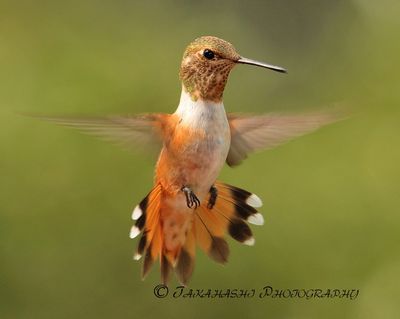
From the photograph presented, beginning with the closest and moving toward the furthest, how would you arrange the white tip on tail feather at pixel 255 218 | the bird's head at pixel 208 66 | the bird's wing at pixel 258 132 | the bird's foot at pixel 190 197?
the bird's head at pixel 208 66 < the bird's foot at pixel 190 197 < the bird's wing at pixel 258 132 < the white tip on tail feather at pixel 255 218

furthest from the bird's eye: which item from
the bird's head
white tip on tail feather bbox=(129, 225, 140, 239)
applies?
white tip on tail feather bbox=(129, 225, 140, 239)

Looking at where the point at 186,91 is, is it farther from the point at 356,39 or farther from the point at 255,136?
the point at 356,39

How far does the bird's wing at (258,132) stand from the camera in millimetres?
2101

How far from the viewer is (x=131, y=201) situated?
3.44 metres

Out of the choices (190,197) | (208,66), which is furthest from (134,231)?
(208,66)

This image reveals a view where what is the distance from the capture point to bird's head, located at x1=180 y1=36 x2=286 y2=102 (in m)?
1.63

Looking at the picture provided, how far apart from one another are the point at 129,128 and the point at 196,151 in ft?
0.54

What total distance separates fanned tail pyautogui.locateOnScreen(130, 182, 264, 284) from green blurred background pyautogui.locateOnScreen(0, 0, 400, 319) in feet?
3.59

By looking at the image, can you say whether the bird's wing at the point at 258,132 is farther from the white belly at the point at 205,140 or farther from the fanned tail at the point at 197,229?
the white belly at the point at 205,140

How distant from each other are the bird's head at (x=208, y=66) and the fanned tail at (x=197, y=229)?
1.42ft

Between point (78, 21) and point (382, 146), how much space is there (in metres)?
1.57

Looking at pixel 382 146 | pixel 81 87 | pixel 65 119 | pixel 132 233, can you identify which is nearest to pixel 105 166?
pixel 81 87

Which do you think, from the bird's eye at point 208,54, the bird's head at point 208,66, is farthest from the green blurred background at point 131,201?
the bird's eye at point 208,54

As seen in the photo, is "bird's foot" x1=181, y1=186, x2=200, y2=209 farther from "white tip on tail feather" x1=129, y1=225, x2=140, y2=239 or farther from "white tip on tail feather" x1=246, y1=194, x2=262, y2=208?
"white tip on tail feather" x1=246, y1=194, x2=262, y2=208
